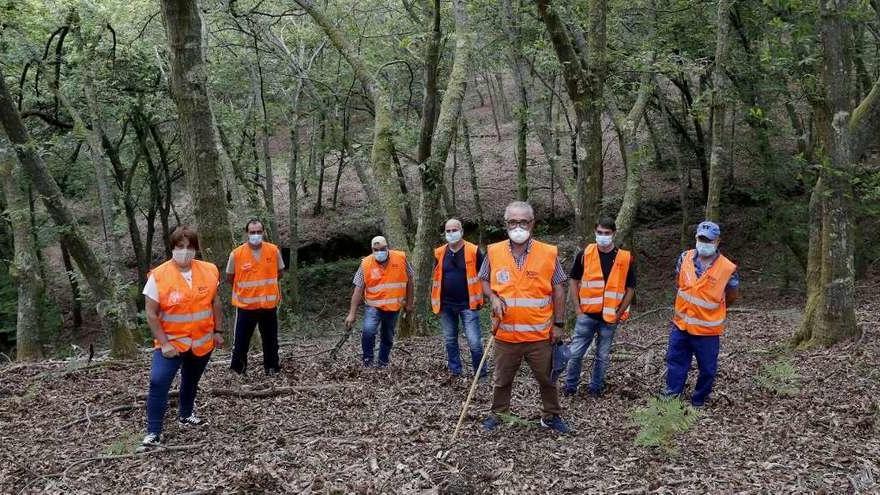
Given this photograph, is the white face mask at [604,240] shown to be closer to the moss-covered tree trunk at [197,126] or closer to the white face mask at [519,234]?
the white face mask at [519,234]

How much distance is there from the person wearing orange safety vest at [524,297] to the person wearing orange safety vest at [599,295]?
4.02 ft

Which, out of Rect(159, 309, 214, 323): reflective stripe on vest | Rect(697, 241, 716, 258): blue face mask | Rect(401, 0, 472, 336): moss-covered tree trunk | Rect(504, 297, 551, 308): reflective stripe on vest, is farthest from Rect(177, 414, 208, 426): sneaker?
Rect(697, 241, 716, 258): blue face mask

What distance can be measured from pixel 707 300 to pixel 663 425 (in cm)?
153

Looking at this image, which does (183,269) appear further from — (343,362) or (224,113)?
(224,113)

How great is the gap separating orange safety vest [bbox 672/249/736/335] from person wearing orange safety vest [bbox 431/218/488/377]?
7.36 feet

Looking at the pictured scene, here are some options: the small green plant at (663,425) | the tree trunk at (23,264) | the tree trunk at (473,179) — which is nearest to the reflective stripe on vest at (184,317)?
the small green plant at (663,425)

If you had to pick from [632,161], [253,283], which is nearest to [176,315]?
[253,283]

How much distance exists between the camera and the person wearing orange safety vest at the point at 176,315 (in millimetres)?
5762

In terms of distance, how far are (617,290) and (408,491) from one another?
3.10 m

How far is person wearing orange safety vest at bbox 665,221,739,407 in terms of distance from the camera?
20.9 feet

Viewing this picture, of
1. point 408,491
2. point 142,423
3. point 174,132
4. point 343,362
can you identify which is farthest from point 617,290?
point 174,132

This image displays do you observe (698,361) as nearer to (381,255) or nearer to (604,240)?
(604,240)

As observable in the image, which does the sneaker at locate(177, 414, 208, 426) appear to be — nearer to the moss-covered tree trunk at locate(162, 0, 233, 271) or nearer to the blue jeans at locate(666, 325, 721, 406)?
the moss-covered tree trunk at locate(162, 0, 233, 271)

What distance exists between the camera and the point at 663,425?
5332 mm
